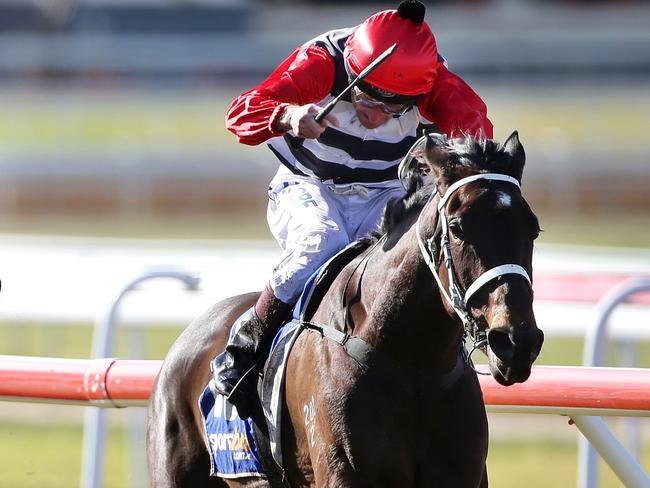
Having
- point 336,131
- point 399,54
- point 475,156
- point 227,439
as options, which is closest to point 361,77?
point 399,54

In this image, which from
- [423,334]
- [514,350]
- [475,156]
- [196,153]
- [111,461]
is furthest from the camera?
[196,153]

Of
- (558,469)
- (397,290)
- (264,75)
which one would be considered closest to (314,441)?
(397,290)

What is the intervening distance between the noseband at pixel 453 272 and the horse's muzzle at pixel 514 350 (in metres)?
0.07

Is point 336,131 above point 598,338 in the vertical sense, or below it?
above

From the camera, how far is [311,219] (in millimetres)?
3701

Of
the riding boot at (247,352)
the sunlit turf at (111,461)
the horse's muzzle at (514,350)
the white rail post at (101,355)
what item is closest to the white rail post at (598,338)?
the riding boot at (247,352)

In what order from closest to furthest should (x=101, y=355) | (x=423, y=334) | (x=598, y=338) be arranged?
(x=423, y=334), (x=598, y=338), (x=101, y=355)

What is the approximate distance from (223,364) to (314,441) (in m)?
0.54

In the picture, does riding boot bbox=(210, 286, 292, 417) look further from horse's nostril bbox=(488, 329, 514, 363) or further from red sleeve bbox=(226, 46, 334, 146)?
horse's nostril bbox=(488, 329, 514, 363)

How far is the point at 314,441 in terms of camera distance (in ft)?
10.7

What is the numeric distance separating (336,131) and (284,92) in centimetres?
22

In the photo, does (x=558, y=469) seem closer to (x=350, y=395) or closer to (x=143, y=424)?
(x=143, y=424)

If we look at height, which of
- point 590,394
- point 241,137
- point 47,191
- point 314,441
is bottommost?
point 314,441

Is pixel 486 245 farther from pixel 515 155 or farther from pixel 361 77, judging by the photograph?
pixel 361 77
